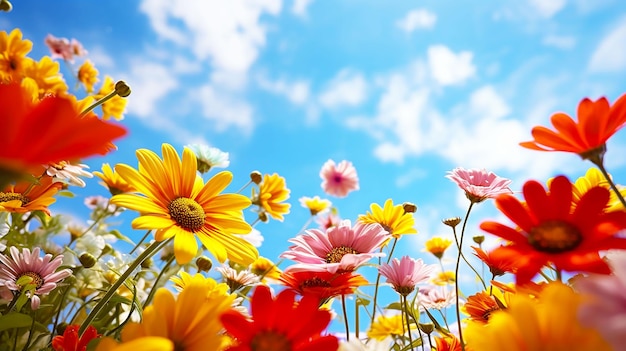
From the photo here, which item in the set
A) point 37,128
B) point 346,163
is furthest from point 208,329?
point 346,163

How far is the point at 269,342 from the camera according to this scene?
12.2 inches

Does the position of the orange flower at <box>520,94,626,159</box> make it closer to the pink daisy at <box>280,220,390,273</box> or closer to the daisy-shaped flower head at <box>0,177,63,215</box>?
the pink daisy at <box>280,220,390,273</box>

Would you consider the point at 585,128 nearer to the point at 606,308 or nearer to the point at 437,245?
the point at 606,308

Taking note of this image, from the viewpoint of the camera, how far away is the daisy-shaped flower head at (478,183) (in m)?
0.53

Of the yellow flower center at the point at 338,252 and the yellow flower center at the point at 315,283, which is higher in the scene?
the yellow flower center at the point at 338,252

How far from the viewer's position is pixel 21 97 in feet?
0.75

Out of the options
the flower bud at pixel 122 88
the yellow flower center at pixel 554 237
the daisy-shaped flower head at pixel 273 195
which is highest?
the daisy-shaped flower head at pixel 273 195

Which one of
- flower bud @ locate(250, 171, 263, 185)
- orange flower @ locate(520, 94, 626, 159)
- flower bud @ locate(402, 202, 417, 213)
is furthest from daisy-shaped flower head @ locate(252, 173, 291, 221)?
orange flower @ locate(520, 94, 626, 159)

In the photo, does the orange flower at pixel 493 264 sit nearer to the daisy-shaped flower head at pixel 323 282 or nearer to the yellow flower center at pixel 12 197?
the daisy-shaped flower head at pixel 323 282

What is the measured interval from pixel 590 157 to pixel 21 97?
0.39 metres

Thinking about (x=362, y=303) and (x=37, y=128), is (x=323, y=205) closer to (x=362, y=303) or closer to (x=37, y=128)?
(x=362, y=303)

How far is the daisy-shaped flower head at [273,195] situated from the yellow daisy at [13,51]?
709 mm

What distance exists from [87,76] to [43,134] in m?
1.65

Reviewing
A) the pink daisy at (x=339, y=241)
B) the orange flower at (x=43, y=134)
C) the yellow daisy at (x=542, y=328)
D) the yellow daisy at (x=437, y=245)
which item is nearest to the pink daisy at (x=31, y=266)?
the pink daisy at (x=339, y=241)
